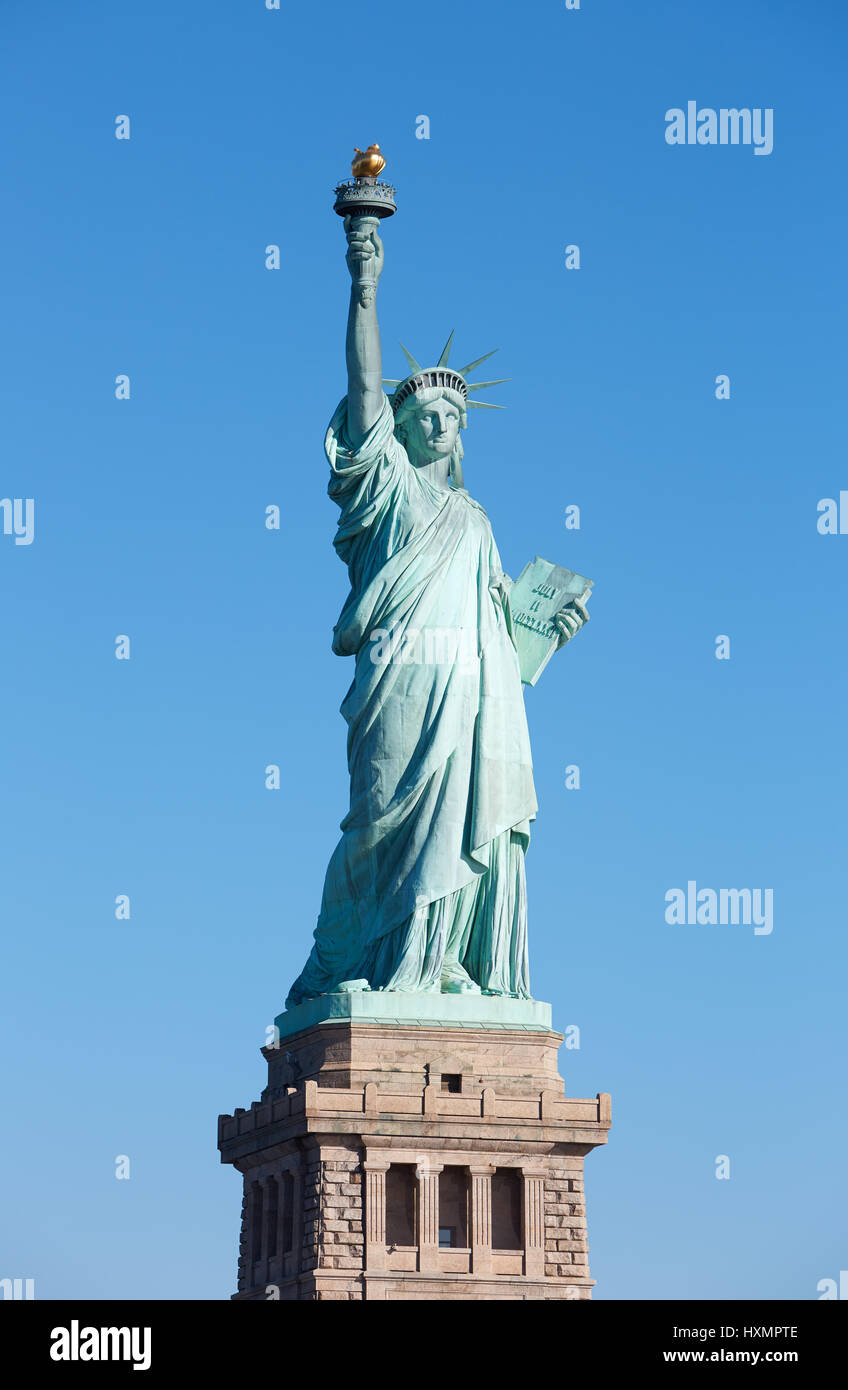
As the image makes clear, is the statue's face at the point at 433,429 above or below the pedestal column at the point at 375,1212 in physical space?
above

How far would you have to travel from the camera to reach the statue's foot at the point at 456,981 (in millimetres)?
44469

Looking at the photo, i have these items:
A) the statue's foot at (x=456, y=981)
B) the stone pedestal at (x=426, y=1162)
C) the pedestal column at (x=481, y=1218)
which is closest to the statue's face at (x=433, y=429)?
the statue's foot at (x=456, y=981)

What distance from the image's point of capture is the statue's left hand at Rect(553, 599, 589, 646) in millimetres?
47406

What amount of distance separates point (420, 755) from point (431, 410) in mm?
5484

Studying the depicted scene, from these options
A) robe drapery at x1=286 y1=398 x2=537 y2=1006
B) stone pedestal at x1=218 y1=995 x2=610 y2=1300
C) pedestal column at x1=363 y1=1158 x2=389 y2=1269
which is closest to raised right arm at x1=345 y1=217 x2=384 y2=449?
robe drapery at x1=286 y1=398 x2=537 y2=1006

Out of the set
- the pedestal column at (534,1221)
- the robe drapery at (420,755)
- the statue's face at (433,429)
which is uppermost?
the statue's face at (433,429)

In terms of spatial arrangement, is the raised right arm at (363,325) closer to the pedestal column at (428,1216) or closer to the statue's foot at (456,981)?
the statue's foot at (456,981)

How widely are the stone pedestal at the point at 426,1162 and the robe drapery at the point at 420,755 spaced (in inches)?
44.9

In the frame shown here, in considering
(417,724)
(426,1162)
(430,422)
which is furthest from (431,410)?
(426,1162)

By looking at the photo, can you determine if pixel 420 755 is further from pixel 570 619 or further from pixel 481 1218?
pixel 481 1218
